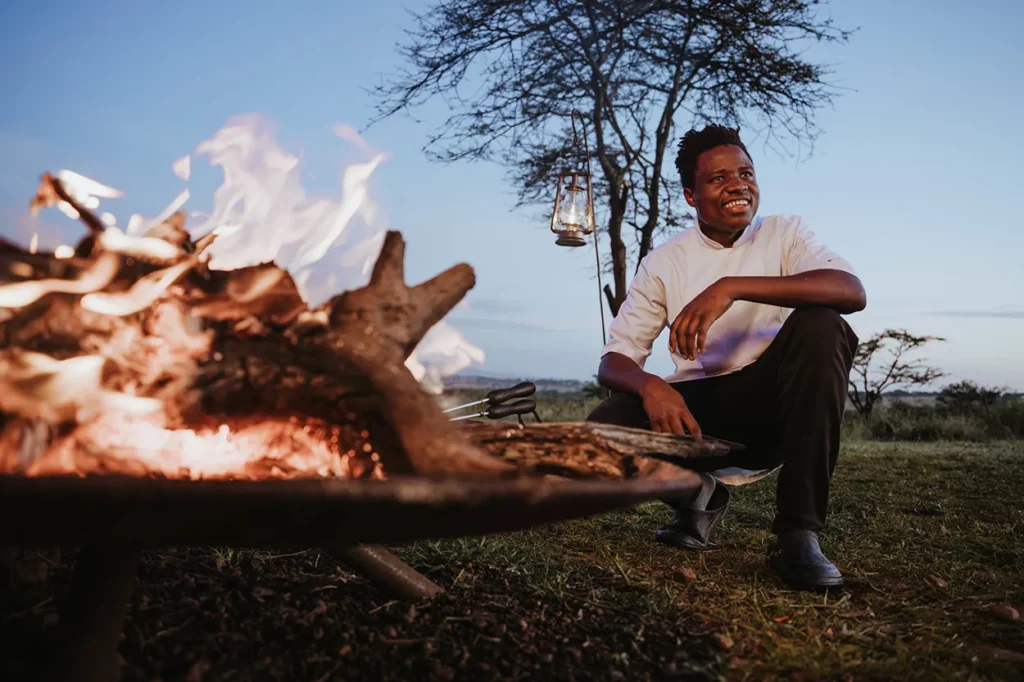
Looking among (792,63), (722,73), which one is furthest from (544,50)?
(792,63)

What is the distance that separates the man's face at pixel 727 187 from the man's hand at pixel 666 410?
92cm

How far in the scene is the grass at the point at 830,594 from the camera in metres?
1.84

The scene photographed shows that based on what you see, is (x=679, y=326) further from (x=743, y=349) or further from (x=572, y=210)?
(x=572, y=210)

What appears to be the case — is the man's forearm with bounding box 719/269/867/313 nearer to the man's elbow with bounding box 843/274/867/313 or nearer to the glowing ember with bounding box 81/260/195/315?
the man's elbow with bounding box 843/274/867/313

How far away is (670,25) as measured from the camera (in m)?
8.53

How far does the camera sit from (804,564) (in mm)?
2350

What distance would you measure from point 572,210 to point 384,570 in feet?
17.3

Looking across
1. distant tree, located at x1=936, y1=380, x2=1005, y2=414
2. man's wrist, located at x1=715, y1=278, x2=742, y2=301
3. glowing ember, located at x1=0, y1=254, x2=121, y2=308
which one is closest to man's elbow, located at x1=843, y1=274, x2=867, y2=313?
man's wrist, located at x1=715, y1=278, x2=742, y2=301

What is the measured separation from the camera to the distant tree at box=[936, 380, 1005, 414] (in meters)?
12.5

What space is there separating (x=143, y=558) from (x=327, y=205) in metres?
1.06

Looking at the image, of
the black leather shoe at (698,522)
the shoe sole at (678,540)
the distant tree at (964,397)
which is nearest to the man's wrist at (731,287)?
the black leather shoe at (698,522)

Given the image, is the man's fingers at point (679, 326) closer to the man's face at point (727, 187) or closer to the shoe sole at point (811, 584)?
the shoe sole at point (811, 584)

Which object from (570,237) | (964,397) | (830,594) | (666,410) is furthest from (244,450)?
(964,397)

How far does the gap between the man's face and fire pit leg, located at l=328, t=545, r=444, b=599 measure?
1990 mm
